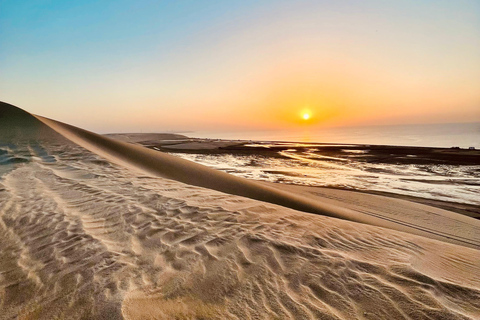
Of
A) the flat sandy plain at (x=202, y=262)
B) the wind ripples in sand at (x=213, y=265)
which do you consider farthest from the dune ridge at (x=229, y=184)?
the wind ripples in sand at (x=213, y=265)

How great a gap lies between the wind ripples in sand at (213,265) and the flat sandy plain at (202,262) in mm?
12

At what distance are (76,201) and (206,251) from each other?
3.30 meters

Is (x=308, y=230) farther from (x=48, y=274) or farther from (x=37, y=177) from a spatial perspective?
(x=37, y=177)

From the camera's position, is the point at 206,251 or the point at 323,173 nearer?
the point at 206,251

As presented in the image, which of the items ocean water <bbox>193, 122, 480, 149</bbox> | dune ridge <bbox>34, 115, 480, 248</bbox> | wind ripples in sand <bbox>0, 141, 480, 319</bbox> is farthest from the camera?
ocean water <bbox>193, 122, 480, 149</bbox>

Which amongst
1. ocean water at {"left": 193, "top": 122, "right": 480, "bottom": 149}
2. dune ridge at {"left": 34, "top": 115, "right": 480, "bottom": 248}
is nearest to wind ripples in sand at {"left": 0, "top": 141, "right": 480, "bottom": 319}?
dune ridge at {"left": 34, "top": 115, "right": 480, "bottom": 248}

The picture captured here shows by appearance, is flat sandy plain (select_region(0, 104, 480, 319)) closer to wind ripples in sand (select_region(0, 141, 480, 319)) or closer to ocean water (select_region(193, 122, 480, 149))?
wind ripples in sand (select_region(0, 141, 480, 319))

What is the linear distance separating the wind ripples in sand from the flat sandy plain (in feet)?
0.04

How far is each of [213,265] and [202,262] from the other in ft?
0.46

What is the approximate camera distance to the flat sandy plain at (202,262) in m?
2.10

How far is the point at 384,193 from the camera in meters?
10.3

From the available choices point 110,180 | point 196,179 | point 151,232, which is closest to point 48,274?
point 151,232

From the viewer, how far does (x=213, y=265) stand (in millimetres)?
2686

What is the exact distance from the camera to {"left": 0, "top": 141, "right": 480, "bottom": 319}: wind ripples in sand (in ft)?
6.88
